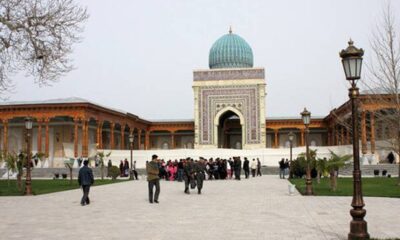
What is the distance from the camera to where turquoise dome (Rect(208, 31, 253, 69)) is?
43438 mm

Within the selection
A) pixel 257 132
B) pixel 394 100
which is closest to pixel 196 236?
pixel 394 100

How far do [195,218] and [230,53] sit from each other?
35508mm

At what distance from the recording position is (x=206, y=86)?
4253 centimetres

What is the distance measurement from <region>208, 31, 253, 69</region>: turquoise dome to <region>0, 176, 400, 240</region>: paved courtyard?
102 feet

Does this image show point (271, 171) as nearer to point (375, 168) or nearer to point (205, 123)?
point (375, 168)

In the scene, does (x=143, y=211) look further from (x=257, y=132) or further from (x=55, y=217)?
(x=257, y=132)

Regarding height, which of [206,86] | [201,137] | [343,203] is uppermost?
[206,86]

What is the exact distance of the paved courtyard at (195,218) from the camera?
730 cm

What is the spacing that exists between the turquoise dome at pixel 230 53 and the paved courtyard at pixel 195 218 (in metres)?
31.2

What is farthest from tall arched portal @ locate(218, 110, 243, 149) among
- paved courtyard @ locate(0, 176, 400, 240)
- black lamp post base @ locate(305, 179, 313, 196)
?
paved courtyard @ locate(0, 176, 400, 240)

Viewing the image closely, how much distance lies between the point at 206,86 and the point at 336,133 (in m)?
12.9

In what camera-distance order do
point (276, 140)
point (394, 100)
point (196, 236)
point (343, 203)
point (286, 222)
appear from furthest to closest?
point (276, 140) → point (394, 100) → point (343, 203) → point (286, 222) → point (196, 236)

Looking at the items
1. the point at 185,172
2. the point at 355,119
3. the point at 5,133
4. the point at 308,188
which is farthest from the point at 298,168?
the point at 5,133

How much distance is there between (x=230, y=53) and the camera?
43.5 metres
